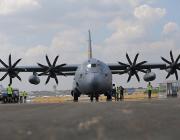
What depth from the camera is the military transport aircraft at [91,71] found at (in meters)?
38.3

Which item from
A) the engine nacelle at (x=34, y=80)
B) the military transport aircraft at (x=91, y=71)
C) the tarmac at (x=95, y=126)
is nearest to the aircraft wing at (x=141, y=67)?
the military transport aircraft at (x=91, y=71)

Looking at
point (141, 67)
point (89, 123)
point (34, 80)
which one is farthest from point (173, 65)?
point (89, 123)

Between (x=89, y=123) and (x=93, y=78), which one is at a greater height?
(x=93, y=78)

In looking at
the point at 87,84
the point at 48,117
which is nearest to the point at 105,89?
the point at 87,84

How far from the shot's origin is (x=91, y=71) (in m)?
38.4

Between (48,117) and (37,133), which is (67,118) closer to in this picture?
(48,117)

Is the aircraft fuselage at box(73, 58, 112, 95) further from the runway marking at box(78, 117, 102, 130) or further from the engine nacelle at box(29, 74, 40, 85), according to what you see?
the runway marking at box(78, 117, 102, 130)

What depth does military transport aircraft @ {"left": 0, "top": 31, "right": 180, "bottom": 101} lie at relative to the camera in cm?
3834

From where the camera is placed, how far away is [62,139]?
5.42m

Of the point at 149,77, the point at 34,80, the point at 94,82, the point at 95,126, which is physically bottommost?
the point at 95,126

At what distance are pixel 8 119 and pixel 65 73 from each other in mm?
48459

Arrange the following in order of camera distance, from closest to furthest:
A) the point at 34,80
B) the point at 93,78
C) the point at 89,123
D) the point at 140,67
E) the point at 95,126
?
the point at 95,126
the point at 89,123
the point at 93,78
the point at 34,80
the point at 140,67

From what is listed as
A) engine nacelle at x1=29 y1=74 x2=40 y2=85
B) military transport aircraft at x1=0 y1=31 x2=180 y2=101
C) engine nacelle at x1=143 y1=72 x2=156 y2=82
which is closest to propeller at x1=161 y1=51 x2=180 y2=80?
military transport aircraft at x1=0 y1=31 x2=180 y2=101

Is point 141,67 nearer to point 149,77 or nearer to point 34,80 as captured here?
point 149,77
